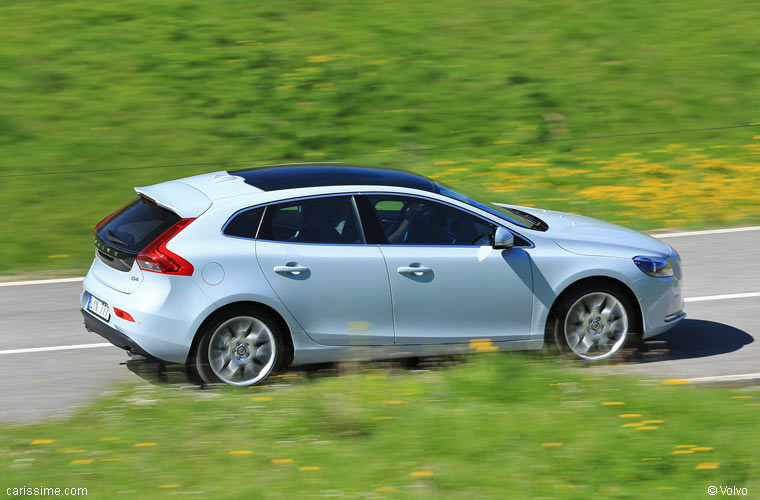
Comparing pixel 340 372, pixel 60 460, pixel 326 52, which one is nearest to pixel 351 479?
pixel 60 460

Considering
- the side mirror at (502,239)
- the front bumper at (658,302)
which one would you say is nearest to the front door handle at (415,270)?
the side mirror at (502,239)

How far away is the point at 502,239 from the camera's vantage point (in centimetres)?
745

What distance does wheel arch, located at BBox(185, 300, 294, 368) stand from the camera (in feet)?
23.2

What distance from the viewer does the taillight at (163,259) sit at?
701cm

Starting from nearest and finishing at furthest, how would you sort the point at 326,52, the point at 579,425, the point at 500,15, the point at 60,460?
→ 1. the point at 60,460
2. the point at 579,425
3. the point at 326,52
4. the point at 500,15

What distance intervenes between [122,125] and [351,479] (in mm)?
11604

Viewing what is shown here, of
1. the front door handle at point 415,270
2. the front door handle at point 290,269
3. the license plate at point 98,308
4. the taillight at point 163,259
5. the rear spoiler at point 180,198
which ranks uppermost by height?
the rear spoiler at point 180,198

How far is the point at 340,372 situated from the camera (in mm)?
7492

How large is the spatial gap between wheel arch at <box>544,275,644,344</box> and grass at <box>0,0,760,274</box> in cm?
512

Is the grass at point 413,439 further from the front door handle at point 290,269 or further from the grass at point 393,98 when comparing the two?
the grass at point 393,98

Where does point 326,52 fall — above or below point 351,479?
above

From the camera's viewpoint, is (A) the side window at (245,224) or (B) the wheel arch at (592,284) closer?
(A) the side window at (245,224)

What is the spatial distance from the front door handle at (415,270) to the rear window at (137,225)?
1.69 meters

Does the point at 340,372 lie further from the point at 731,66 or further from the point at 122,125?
the point at 731,66
